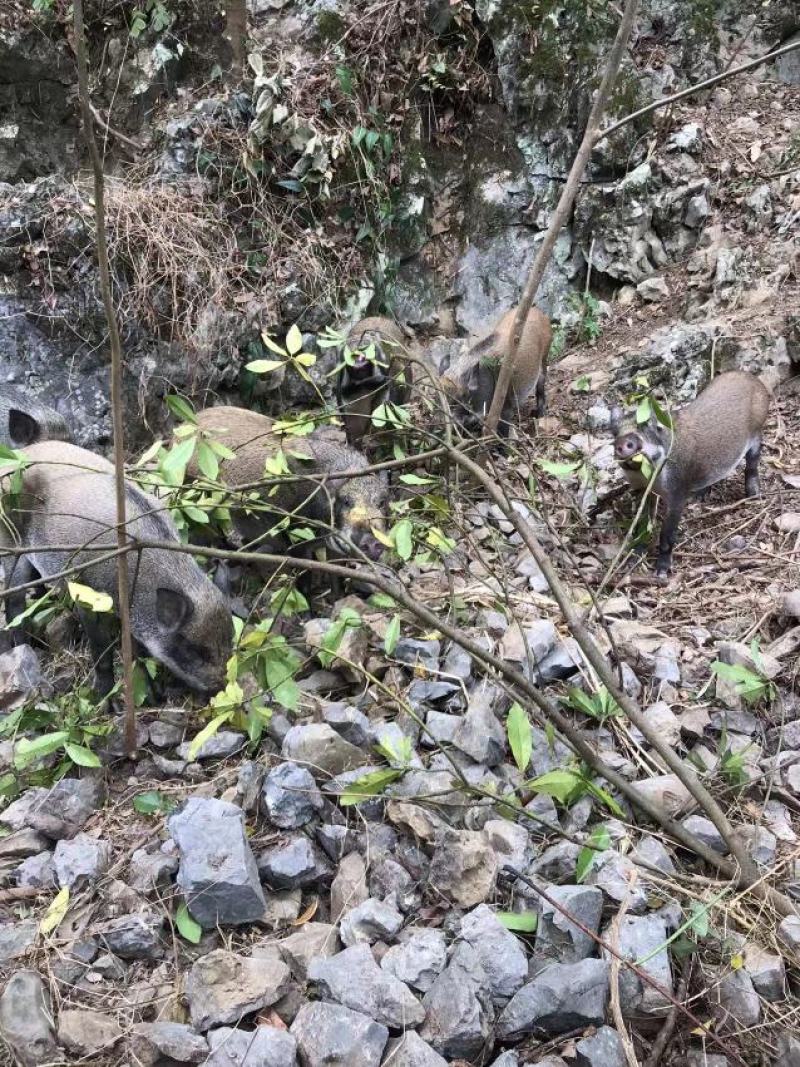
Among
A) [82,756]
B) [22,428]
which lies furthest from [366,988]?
[22,428]

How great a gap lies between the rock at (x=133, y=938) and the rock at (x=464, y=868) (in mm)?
1063

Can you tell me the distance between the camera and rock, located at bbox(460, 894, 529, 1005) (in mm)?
2791

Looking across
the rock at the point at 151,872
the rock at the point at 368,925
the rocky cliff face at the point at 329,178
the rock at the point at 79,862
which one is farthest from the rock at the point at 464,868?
the rocky cliff face at the point at 329,178

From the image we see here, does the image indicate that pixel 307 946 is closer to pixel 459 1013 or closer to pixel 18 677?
pixel 459 1013

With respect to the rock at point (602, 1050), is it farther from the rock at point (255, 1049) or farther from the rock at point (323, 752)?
the rock at point (323, 752)

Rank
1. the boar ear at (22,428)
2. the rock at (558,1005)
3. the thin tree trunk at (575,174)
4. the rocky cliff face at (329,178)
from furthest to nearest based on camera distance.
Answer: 1. the rocky cliff face at (329,178)
2. the boar ear at (22,428)
3. the thin tree trunk at (575,174)
4. the rock at (558,1005)

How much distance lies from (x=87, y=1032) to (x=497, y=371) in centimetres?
622

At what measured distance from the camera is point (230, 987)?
2.87m

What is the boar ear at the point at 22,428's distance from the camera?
579 cm

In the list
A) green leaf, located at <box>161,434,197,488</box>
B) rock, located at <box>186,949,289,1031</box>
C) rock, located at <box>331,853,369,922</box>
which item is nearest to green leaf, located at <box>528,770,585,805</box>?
rock, located at <box>331,853,369,922</box>

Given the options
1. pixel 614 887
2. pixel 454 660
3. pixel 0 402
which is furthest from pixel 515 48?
pixel 614 887

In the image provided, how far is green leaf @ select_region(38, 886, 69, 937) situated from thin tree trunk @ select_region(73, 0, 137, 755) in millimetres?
877

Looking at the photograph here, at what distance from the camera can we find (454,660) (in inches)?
173

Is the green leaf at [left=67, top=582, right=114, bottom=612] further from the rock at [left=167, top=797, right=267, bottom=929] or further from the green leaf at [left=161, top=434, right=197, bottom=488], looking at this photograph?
the rock at [left=167, top=797, right=267, bottom=929]
